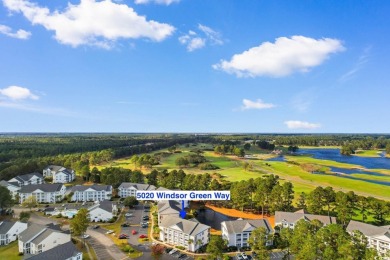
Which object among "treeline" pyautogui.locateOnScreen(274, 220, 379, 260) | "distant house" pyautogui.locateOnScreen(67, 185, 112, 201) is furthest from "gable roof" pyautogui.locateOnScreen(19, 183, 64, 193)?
"treeline" pyautogui.locateOnScreen(274, 220, 379, 260)

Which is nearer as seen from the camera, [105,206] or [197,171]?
[105,206]

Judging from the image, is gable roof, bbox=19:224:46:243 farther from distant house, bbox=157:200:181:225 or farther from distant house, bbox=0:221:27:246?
distant house, bbox=157:200:181:225

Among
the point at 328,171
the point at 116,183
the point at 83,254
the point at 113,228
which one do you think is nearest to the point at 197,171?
the point at 116,183

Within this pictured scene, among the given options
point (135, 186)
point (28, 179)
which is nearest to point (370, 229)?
point (135, 186)

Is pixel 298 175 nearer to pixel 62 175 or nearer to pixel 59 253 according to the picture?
pixel 62 175

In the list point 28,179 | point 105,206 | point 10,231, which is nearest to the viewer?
point 10,231

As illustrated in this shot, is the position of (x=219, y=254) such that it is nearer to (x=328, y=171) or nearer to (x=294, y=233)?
(x=294, y=233)

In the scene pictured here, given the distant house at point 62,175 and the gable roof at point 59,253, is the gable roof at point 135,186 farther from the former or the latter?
the gable roof at point 59,253
